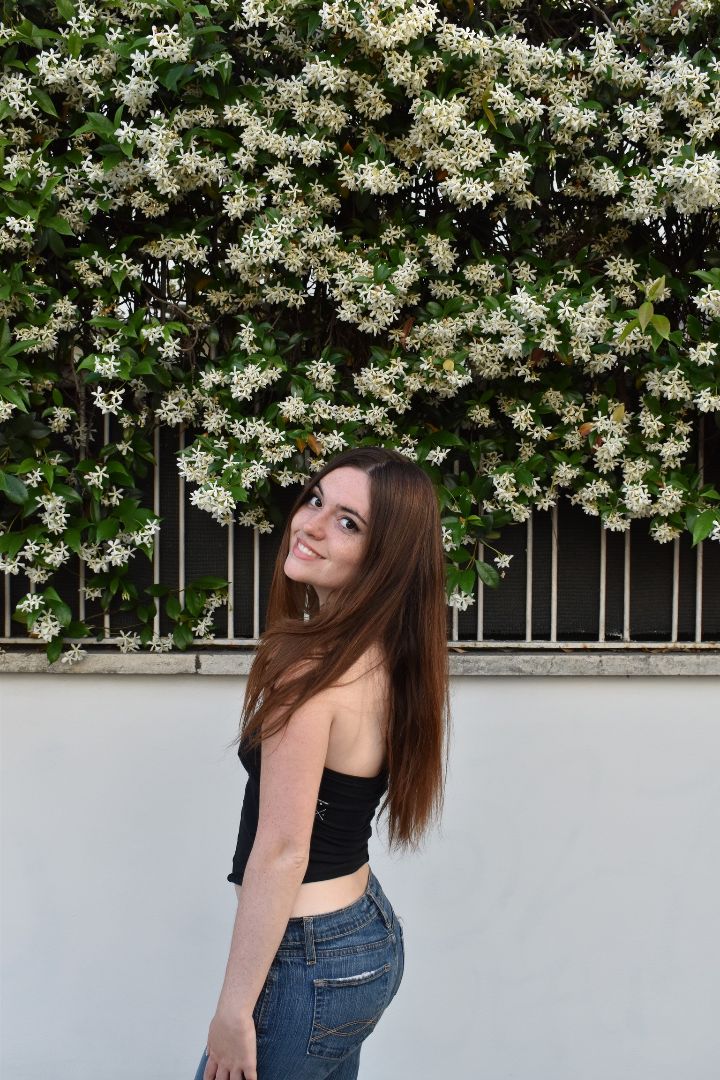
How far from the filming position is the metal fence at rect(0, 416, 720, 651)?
10.2ft

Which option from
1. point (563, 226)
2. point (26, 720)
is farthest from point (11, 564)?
point (563, 226)

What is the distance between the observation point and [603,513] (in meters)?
3.03

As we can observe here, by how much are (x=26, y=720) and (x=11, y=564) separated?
547 millimetres

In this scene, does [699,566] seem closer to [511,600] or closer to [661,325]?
[511,600]

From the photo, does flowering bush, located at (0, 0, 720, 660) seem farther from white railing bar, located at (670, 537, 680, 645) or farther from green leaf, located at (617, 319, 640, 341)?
white railing bar, located at (670, 537, 680, 645)

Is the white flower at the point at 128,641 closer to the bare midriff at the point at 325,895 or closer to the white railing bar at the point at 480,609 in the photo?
the white railing bar at the point at 480,609

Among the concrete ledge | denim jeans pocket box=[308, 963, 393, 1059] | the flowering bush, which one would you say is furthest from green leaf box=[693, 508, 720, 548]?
denim jeans pocket box=[308, 963, 393, 1059]

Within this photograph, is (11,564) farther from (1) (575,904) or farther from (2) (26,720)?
(1) (575,904)

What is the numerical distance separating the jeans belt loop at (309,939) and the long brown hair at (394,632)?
274mm

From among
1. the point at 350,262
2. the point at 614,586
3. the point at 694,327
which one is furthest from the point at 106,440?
the point at 694,327

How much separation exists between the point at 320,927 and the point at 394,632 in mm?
554

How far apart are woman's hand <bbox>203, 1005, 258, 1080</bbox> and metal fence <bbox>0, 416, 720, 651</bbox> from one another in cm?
157

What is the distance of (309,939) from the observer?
1680 mm

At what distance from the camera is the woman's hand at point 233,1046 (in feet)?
5.29
